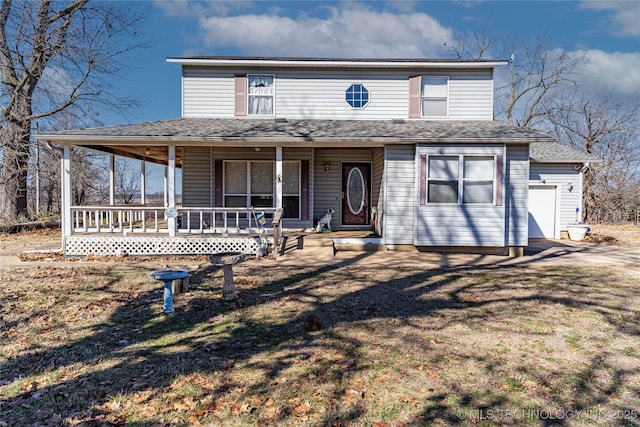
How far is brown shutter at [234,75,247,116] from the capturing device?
13.1m

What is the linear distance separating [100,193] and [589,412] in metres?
29.6

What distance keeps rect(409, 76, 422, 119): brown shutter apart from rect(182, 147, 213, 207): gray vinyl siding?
683cm

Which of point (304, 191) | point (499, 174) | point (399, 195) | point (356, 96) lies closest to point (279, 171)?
point (304, 191)

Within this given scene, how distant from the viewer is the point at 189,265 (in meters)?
9.23

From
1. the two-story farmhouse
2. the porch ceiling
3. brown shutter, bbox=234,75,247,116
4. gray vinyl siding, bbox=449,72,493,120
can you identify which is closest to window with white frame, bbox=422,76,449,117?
the two-story farmhouse

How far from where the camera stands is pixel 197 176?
1312 centimetres

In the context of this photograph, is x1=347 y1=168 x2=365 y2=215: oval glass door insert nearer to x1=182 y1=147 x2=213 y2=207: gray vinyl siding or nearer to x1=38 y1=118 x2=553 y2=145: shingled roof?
x1=38 y1=118 x2=553 y2=145: shingled roof

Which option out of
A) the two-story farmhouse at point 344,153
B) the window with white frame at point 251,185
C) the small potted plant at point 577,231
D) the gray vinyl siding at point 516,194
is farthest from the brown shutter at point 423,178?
the small potted plant at point 577,231

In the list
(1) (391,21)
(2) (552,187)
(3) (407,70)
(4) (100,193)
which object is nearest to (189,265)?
(3) (407,70)

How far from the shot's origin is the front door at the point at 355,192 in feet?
44.7

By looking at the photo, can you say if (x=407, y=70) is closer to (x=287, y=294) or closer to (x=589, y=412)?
(x=287, y=294)

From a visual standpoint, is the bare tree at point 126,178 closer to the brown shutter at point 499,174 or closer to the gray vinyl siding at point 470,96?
the gray vinyl siding at point 470,96

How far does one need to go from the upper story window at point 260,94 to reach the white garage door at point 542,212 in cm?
1043

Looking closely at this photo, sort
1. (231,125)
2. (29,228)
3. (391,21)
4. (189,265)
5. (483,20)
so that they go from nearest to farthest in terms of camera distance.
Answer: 1. (189,265)
2. (231,125)
3. (29,228)
4. (391,21)
5. (483,20)
